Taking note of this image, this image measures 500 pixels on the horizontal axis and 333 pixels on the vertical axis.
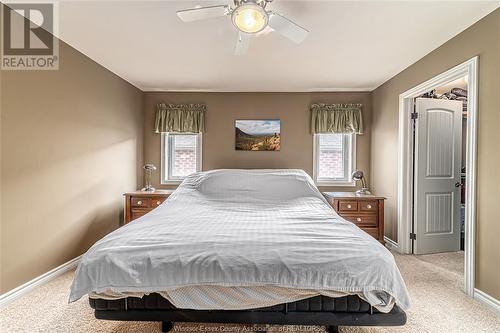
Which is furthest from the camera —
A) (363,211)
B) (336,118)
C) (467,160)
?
(336,118)

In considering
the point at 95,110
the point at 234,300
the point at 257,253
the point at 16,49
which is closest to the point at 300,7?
the point at 257,253

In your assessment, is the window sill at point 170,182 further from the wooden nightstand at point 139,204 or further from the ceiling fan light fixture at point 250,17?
the ceiling fan light fixture at point 250,17

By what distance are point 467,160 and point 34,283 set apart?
3947 millimetres

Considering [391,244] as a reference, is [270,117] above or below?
above

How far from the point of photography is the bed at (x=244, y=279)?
1400mm

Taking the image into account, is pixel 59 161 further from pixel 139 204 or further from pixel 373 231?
pixel 373 231

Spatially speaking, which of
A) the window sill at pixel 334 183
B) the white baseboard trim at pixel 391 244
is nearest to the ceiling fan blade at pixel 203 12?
the window sill at pixel 334 183

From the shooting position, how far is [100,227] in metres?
3.34

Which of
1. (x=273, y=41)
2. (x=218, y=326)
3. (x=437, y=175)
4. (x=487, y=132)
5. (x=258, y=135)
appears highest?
(x=273, y=41)

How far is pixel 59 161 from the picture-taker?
2.64 metres

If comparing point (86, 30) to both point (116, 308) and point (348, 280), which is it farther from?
point (348, 280)

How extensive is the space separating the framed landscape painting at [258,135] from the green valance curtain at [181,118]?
595mm

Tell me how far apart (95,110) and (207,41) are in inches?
65.1

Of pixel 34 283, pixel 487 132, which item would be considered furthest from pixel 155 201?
pixel 487 132
